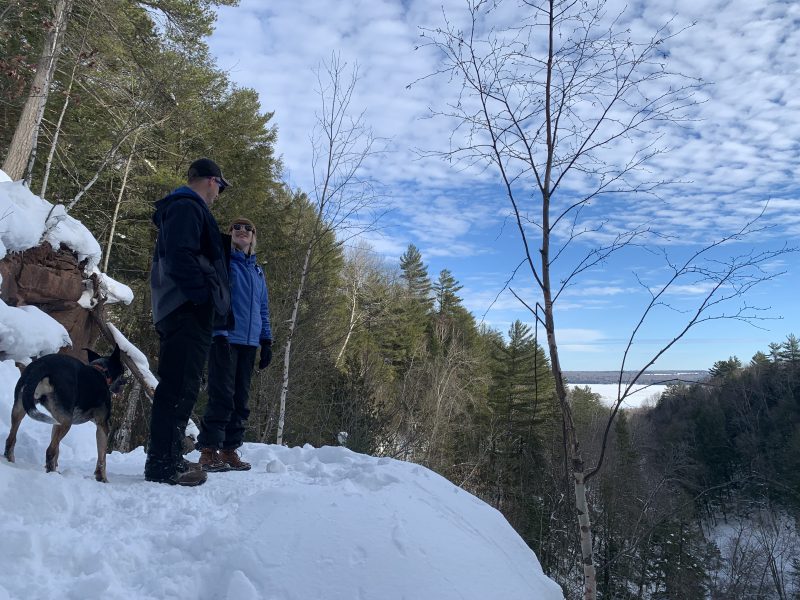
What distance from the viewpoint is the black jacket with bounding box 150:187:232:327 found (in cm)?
316

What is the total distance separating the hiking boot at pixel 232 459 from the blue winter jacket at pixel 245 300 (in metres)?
0.90

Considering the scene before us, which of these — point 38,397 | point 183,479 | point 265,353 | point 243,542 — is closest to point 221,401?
point 265,353

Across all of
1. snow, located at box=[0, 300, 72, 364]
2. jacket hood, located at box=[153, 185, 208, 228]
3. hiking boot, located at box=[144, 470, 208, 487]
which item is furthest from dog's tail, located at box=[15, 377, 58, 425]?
snow, located at box=[0, 300, 72, 364]

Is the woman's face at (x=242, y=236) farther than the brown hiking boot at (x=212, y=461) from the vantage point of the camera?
Yes

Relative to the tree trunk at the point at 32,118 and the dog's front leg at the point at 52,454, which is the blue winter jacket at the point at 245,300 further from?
the tree trunk at the point at 32,118

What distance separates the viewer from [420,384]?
89.2ft

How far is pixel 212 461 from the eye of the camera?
12.8ft

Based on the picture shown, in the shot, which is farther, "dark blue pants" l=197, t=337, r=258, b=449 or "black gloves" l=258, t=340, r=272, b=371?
"black gloves" l=258, t=340, r=272, b=371

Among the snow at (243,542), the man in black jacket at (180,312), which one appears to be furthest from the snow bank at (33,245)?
the man in black jacket at (180,312)

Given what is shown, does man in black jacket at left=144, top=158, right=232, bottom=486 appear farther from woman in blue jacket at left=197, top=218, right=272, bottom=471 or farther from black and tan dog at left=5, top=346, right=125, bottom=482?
woman in blue jacket at left=197, top=218, right=272, bottom=471

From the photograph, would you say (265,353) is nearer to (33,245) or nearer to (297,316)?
(33,245)

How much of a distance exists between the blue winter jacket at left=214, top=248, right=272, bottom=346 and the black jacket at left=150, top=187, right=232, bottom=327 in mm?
692

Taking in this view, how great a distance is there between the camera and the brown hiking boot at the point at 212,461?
151 inches

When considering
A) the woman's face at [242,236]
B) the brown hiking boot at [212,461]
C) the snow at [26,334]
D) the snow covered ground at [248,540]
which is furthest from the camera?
the snow at [26,334]
